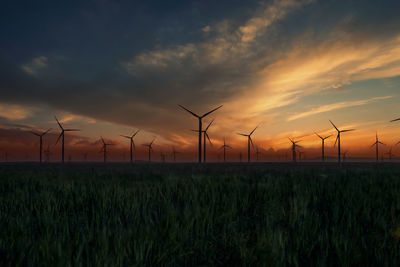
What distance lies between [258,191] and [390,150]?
22995cm

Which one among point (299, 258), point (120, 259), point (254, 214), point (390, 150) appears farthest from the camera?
point (390, 150)

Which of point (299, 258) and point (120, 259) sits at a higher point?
point (120, 259)

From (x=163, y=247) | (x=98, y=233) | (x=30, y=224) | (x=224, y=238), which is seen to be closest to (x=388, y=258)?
(x=224, y=238)

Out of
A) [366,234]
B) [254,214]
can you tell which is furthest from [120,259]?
[366,234]

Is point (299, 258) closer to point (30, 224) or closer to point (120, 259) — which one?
point (120, 259)

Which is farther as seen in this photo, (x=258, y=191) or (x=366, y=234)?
(x=258, y=191)

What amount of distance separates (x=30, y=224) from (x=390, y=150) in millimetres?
235766

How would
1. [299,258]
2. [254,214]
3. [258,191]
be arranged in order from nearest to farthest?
1. [299,258]
2. [254,214]
3. [258,191]

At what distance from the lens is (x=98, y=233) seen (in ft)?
14.6

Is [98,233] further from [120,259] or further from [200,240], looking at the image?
[200,240]

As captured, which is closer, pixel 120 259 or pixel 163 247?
pixel 120 259

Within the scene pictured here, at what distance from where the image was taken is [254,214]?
19.6 ft

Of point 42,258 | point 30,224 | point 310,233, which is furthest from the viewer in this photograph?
point 30,224

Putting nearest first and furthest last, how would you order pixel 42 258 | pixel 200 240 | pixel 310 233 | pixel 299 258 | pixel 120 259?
1. pixel 120 259
2. pixel 42 258
3. pixel 299 258
4. pixel 200 240
5. pixel 310 233
